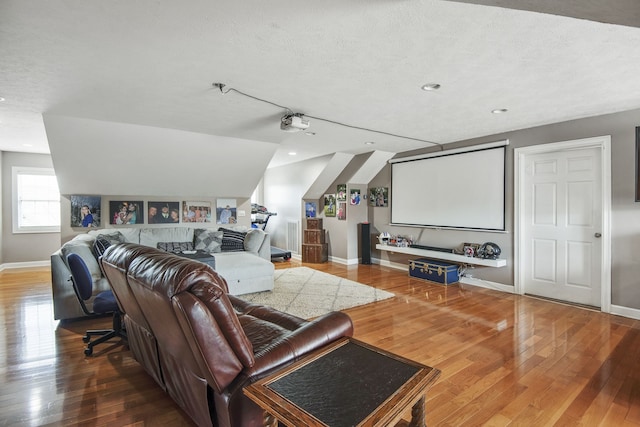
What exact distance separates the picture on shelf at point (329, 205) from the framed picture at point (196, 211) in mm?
2660

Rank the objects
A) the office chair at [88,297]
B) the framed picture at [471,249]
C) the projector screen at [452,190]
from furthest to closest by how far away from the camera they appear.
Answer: the framed picture at [471,249] → the projector screen at [452,190] → the office chair at [88,297]

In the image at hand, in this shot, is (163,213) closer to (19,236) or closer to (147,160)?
(147,160)

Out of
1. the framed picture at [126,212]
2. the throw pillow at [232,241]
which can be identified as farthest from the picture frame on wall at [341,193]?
the framed picture at [126,212]

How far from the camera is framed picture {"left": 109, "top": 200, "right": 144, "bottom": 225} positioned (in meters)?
5.39

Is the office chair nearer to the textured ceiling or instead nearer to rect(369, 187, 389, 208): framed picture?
the textured ceiling

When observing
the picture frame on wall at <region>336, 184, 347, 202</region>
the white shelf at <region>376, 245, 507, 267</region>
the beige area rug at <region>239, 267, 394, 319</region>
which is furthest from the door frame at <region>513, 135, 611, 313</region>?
the picture frame on wall at <region>336, 184, 347, 202</region>

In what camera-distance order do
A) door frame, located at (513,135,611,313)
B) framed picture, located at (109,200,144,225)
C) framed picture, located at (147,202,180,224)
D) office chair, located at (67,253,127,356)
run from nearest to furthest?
office chair, located at (67,253,127,356) < door frame, located at (513,135,611,313) < framed picture, located at (109,200,144,225) < framed picture, located at (147,202,180,224)

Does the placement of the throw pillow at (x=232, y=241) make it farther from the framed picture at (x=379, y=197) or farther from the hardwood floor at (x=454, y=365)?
the framed picture at (x=379, y=197)

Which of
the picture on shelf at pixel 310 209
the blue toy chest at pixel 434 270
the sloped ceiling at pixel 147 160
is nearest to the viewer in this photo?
the sloped ceiling at pixel 147 160

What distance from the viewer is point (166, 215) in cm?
582

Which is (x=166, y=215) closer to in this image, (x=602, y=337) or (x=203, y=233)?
(x=203, y=233)

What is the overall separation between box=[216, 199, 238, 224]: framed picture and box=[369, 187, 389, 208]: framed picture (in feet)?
9.81

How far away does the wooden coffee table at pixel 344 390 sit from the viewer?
3.53 feet

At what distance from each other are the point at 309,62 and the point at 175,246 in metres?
4.05
